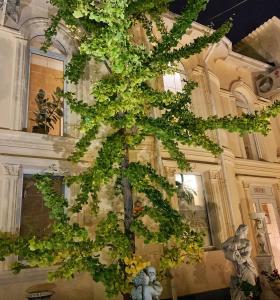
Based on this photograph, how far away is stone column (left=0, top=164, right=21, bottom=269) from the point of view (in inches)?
229

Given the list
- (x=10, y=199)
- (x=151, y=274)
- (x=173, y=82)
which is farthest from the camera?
(x=173, y=82)

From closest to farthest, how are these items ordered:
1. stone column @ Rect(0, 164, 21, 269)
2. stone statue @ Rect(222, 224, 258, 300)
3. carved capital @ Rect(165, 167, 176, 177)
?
stone column @ Rect(0, 164, 21, 269) < stone statue @ Rect(222, 224, 258, 300) < carved capital @ Rect(165, 167, 176, 177)

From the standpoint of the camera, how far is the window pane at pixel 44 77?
7.29 meters

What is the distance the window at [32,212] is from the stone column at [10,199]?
0.77ft

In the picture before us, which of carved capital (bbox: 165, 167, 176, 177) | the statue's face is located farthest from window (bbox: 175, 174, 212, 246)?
the statue's face

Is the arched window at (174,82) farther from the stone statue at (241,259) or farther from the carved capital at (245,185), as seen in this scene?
the stone statue at (241,259)

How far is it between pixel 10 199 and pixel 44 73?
11.7 ft

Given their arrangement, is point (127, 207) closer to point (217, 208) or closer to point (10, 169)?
point (10, 169)

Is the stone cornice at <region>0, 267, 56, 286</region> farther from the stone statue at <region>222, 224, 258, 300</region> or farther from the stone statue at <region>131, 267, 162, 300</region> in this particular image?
the stone statue at <region>222, 224, 258, 300</region>

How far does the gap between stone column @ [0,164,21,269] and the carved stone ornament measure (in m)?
3.89

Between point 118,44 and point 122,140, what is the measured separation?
1.49 meters

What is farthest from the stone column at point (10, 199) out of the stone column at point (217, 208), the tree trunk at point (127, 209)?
the stone column at point (217, 208)

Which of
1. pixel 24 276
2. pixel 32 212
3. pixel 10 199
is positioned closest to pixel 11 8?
pixel 10 199

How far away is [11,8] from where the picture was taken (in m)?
7.24
